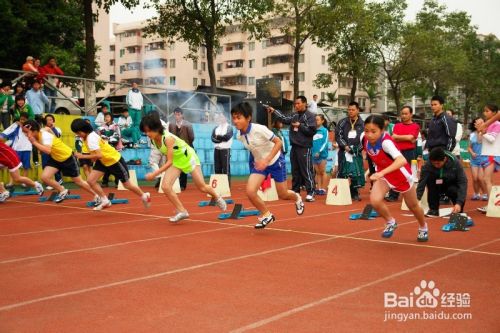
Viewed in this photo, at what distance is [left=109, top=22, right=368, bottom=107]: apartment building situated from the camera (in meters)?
70.8

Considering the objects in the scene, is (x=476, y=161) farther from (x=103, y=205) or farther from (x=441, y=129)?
(x=103, y=205)

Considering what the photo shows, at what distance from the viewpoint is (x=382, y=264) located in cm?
582

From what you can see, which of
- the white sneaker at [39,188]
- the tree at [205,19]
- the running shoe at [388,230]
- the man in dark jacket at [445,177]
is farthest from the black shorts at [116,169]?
the tree at [205,19]

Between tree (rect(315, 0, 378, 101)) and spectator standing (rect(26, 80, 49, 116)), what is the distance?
730 inches

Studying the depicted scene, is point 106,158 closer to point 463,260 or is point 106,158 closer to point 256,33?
point 463,260

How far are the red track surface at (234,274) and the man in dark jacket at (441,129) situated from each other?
1.55 m

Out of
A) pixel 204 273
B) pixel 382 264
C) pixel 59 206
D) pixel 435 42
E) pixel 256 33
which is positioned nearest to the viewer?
pixel 204 273

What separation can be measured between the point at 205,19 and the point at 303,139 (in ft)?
49.3

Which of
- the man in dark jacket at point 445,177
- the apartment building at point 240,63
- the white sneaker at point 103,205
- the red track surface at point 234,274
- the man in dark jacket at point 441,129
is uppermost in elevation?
the apartment building at point 240,63

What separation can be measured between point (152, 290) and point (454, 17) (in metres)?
48.6

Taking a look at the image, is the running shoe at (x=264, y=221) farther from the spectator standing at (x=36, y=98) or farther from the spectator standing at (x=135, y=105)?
the spectator standing at (x=135, y=105)

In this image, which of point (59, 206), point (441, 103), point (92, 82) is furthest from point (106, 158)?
point (92, 82)

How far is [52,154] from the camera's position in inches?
451

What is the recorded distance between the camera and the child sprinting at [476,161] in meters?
11.7
